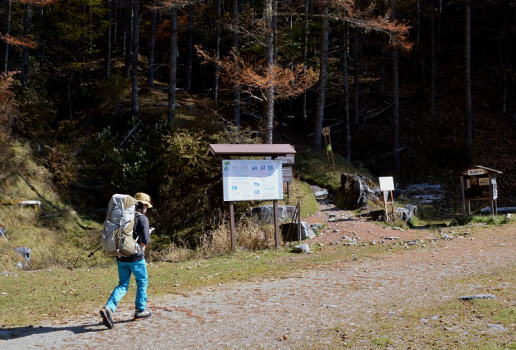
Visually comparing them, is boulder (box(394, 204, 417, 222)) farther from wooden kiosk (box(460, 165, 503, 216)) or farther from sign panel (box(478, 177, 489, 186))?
sign panel (box(478, 177, 489, 186))

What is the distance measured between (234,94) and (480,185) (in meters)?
12.1

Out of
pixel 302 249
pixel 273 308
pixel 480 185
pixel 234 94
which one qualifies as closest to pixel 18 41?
pixel 234 94

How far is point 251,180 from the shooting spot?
11836 millimetres

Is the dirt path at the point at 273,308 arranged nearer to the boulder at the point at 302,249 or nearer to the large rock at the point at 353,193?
the boulder at the point at 302,249

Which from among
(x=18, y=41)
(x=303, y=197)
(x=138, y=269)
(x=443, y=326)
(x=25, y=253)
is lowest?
(x=25, y=253)

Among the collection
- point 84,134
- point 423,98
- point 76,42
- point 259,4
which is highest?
point 259,4

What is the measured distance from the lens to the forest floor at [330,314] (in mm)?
5062

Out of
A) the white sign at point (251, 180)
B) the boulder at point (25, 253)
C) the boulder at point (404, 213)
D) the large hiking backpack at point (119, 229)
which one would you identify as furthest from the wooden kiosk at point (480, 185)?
the boulder at point (25, 253)

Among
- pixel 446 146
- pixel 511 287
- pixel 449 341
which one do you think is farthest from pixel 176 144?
pixel 446 146

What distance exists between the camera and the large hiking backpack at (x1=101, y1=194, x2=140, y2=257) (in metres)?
5.89

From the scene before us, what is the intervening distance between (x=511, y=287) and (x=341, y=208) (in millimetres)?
10437

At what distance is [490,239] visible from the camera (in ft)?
39.7

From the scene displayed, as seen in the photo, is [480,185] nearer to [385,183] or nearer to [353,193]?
[385,183]

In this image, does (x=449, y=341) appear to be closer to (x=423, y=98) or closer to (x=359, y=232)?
(x=359, y=232)
